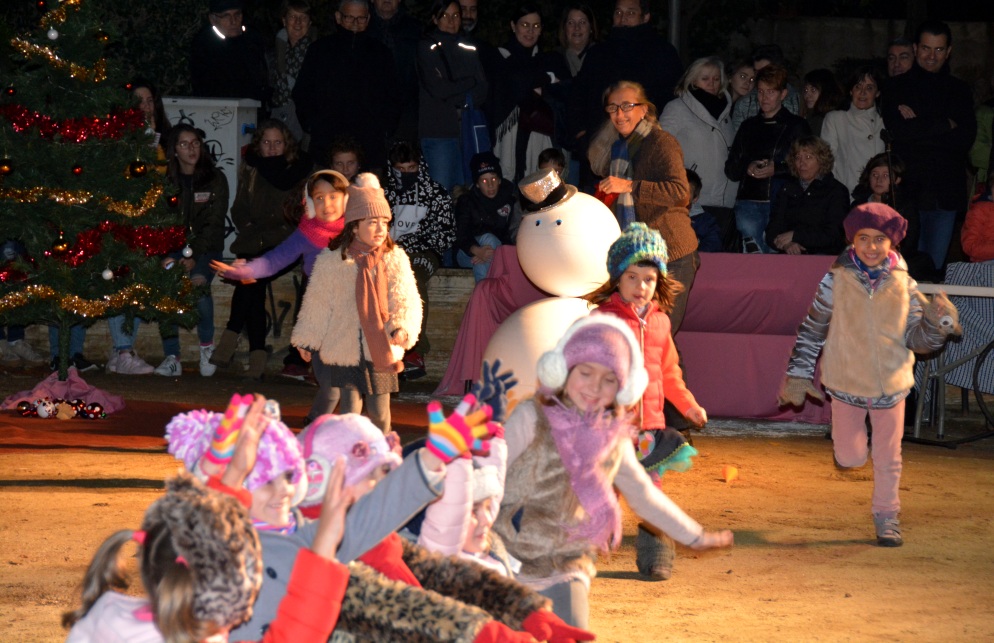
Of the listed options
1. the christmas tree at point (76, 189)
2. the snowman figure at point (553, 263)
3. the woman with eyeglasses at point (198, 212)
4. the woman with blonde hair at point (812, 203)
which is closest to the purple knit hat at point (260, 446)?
the snowman figure at point (553, 263)

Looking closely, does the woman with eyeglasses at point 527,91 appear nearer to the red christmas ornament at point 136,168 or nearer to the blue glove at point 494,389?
the red christmas ornament at point 136,168

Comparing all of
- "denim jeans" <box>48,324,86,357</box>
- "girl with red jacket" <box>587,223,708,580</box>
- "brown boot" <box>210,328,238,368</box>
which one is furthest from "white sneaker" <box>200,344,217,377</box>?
"girl with red jacket" <box>587,223,708,580</box>

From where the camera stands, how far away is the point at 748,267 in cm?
1114

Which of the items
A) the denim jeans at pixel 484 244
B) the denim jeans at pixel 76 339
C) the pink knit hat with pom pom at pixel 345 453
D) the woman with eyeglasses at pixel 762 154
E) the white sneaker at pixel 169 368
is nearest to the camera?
the pink knit hat with pom pom at pixel 345 453

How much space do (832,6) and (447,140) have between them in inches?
461

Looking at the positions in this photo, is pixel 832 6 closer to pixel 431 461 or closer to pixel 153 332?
pixel 153 332

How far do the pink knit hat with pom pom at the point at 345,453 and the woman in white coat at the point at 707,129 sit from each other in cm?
803

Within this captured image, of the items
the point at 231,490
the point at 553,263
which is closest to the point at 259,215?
the point at 553,263

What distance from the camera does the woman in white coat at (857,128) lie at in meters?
12.2

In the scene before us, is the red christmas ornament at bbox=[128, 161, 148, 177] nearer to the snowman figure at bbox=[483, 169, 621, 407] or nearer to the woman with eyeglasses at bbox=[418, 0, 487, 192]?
the woman with eyeglasses at bbox=[418, 0, 487, 192]

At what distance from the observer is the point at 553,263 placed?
8.34m

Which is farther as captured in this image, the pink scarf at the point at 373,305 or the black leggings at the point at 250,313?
the black leggings at the point at 250,313

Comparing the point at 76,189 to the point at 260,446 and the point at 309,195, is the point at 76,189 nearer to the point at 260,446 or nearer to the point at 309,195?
the point at 309,195

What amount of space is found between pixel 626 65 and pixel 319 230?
422cm
